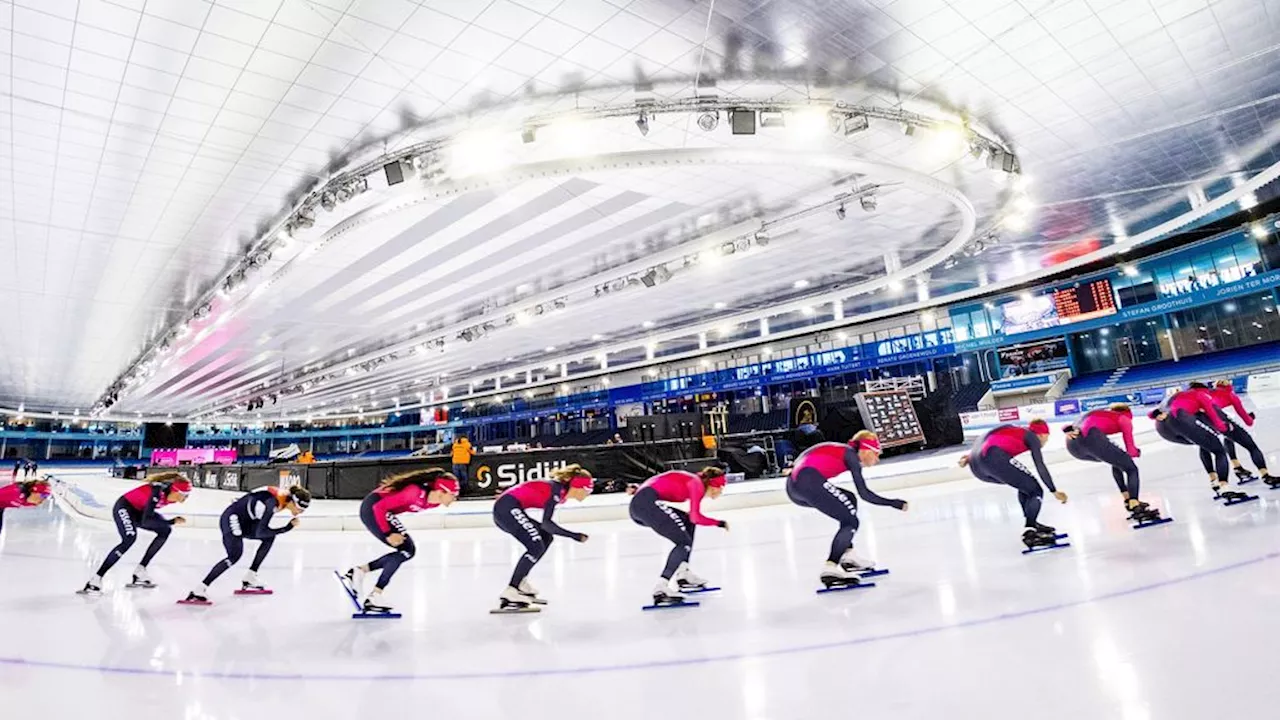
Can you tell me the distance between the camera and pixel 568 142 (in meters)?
Result: 8.77

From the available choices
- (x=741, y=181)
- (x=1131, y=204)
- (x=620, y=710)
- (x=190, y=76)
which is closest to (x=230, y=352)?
(x=190, y=76)

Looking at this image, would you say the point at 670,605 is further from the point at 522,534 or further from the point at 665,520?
the point at 522,534

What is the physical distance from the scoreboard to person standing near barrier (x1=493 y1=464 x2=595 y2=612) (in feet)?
89.8

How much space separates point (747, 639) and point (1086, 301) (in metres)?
28.0

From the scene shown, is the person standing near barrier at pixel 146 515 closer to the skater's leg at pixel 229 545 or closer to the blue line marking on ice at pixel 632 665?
the skater's leg at pixel 229 545

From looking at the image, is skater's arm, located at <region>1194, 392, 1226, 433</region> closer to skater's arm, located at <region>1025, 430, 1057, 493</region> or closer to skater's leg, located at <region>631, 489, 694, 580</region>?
skater's arm, located at <region>1025, 430, 1057, 493</region>

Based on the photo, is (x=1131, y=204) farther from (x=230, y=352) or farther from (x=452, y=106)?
(x=230, y=352)

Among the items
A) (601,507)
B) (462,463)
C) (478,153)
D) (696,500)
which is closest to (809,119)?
(478,153)

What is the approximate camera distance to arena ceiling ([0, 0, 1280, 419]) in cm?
654

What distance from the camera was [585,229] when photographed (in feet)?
41.5

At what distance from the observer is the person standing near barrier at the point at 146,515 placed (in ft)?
21.0

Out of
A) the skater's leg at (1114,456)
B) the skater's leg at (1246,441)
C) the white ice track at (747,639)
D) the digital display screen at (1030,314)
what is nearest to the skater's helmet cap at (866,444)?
the white ice track at (747,639)

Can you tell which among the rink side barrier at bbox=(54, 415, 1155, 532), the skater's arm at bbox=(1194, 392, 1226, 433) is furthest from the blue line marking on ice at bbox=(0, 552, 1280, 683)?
the rink side barrier at bbox=(54, 415, 1155, 532)

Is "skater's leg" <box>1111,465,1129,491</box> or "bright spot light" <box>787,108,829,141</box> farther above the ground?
"bright spot light" <box>787,108,829,141</box>
